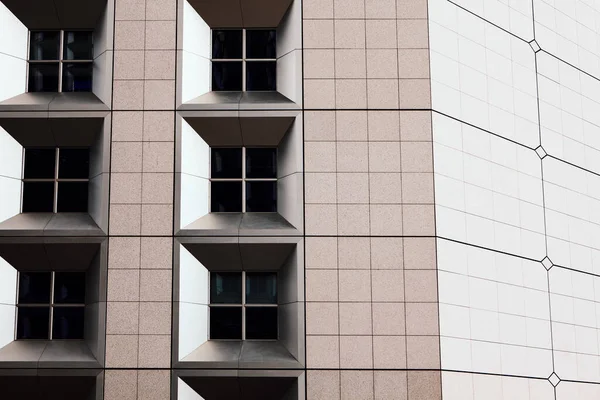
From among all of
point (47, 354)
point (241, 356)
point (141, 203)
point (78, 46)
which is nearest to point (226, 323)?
point (241, 356)

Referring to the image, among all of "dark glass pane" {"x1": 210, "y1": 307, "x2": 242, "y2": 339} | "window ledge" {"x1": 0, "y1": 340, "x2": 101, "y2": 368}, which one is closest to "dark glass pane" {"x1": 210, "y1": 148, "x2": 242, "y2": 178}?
"dark glass pane" {"x1": 210, "y1": 307, "x2": 242, "y2": 339}

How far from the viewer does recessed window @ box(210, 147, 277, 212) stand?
1988 centimetres

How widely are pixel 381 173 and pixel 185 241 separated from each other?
496 cm

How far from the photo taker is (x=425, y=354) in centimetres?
1808

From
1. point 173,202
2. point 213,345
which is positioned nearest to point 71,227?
point 173,202

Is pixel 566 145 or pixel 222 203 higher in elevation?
pixel 566 145

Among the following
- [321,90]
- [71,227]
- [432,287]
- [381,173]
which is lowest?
[432,287]

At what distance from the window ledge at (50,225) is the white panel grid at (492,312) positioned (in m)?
8.43

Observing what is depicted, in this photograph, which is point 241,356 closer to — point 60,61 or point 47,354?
point 47,354

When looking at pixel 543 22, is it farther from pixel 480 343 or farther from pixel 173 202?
pixel 173 202

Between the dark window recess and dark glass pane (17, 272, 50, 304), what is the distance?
177 inches

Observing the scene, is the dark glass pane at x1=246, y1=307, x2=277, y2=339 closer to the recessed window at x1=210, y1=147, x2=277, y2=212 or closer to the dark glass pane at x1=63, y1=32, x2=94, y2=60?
the recessed window at x1=210, y1=147, x2=277, y2=212

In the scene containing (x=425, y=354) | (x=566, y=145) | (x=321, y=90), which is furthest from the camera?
(x=566, y=145)

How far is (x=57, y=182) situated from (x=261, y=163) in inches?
204
